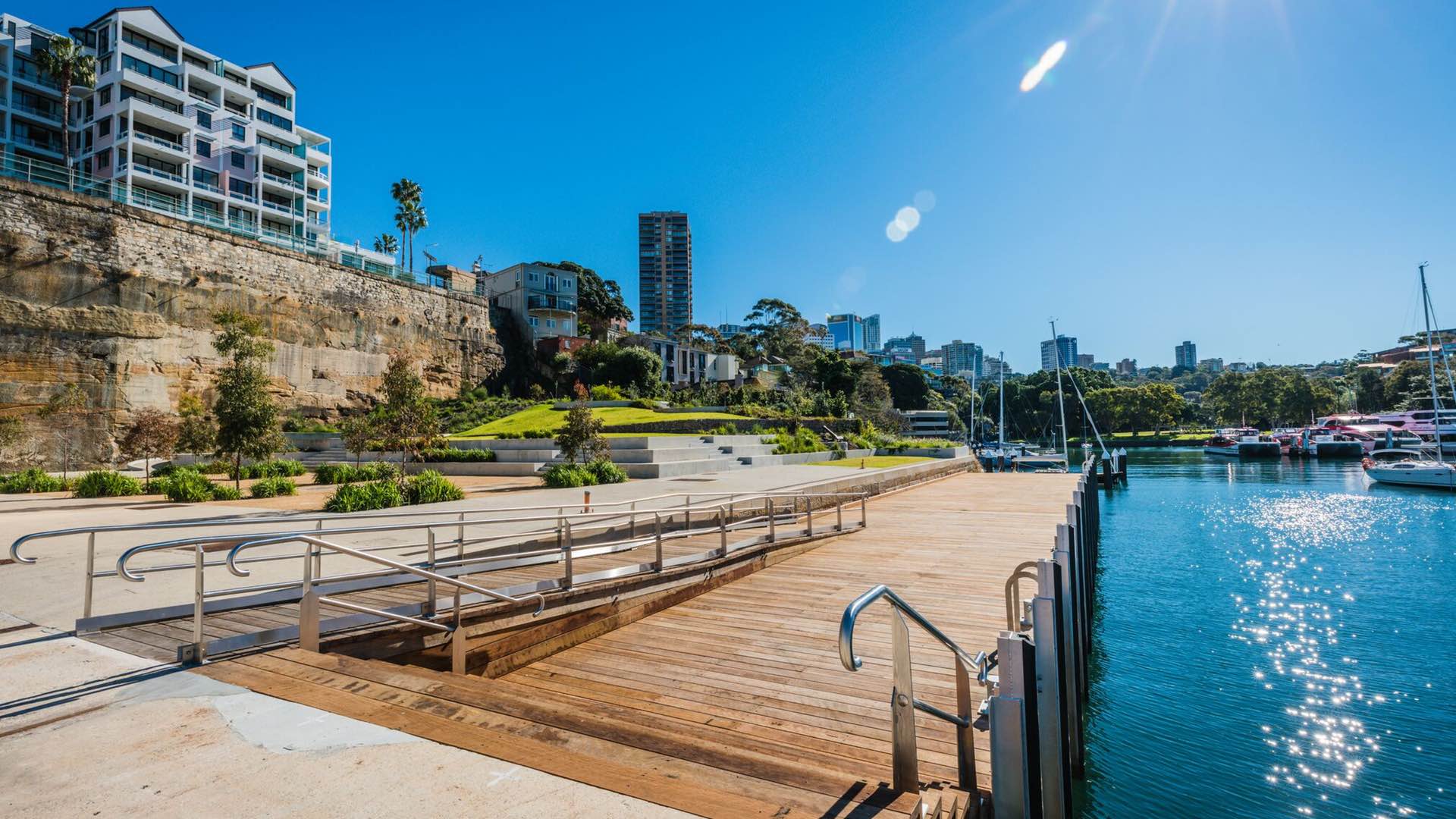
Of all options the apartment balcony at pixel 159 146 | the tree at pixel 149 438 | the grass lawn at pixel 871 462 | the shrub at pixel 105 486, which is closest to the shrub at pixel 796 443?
the grass lawn at pixel 871 462

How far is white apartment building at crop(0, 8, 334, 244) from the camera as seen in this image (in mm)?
44562

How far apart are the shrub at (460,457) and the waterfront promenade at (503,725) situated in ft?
60.0

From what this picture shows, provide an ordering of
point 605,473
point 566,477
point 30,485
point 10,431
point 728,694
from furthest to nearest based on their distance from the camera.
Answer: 1. point 10,431
2. point 605,473
3. point 30,485
4. point 566,477
5. point 728,694

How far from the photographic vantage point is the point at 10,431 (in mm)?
24266

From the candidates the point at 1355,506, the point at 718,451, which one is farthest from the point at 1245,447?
the point at 718,451

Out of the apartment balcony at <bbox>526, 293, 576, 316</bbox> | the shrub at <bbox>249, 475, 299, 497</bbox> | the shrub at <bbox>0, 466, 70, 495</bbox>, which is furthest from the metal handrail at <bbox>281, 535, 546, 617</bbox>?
the apartment balcony at <bbox>526, 293, 576, 316</bbox>

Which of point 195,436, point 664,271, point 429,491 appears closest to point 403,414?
point 429,491

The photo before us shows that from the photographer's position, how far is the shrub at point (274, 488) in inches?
724

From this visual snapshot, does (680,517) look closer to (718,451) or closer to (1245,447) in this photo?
(718,451)

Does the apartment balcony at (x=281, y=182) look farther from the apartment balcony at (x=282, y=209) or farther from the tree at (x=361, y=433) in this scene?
the tree at (x=361, y=433)

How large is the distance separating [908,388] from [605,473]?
Result: 89.7m

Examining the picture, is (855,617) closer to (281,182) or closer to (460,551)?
(460,551)

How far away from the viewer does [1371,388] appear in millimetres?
94938

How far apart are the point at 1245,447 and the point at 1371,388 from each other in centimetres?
5063
